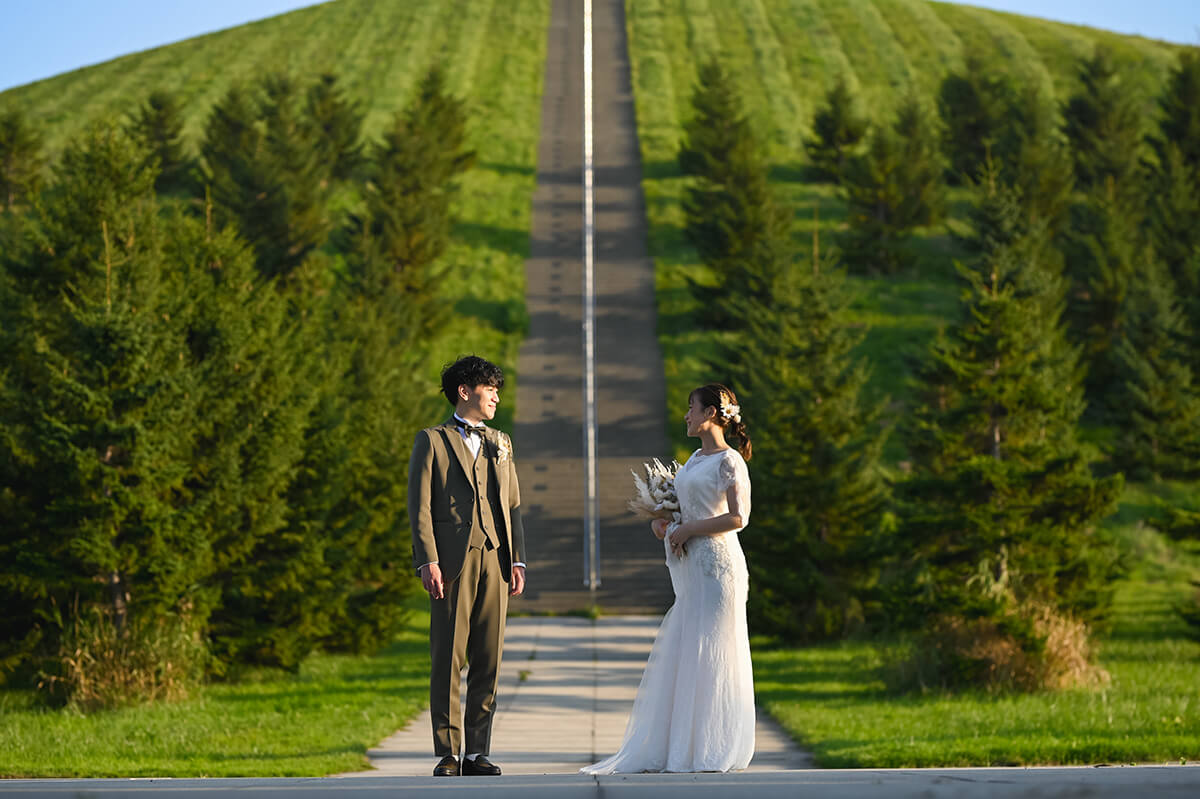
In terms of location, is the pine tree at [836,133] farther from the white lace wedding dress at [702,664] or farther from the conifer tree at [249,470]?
A: the white lace wedding dress at [702,664]

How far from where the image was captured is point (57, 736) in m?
11.3

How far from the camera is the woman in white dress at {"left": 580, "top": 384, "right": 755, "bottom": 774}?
718 centimetres

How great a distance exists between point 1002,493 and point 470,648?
10744mm

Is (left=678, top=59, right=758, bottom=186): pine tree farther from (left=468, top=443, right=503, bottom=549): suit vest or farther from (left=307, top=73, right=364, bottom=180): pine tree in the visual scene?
(left=468, top=443, right=503, bottom=549): suit vest

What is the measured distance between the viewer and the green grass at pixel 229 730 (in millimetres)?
9727

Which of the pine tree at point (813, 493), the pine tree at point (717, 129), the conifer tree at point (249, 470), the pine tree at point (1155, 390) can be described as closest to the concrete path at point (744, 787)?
the conifer tree at point (249, 470)

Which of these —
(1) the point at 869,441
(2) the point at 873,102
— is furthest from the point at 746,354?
(2) the point at 873,102

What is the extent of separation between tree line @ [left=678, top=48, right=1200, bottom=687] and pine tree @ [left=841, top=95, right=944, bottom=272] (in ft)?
14.5

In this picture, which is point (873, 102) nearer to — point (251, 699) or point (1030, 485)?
point (1030, 485)

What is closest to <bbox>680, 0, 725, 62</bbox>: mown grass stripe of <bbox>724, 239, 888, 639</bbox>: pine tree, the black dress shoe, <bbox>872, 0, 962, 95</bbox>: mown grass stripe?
<bbox>872, 0, 962, 95</bbox>: mown grass stripe

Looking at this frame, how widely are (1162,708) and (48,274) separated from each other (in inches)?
541

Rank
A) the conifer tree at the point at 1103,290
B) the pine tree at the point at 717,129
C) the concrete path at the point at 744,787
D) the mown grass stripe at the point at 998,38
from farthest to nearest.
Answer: the mown grass stripe at the point at 998,38 → the pine tree at the point at 717,129 → the conifer tree at the point at 1103,290 → the concrete path at the point at 744,787

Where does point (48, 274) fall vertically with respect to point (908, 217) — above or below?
below

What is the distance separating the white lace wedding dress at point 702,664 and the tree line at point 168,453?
8.13 metres
